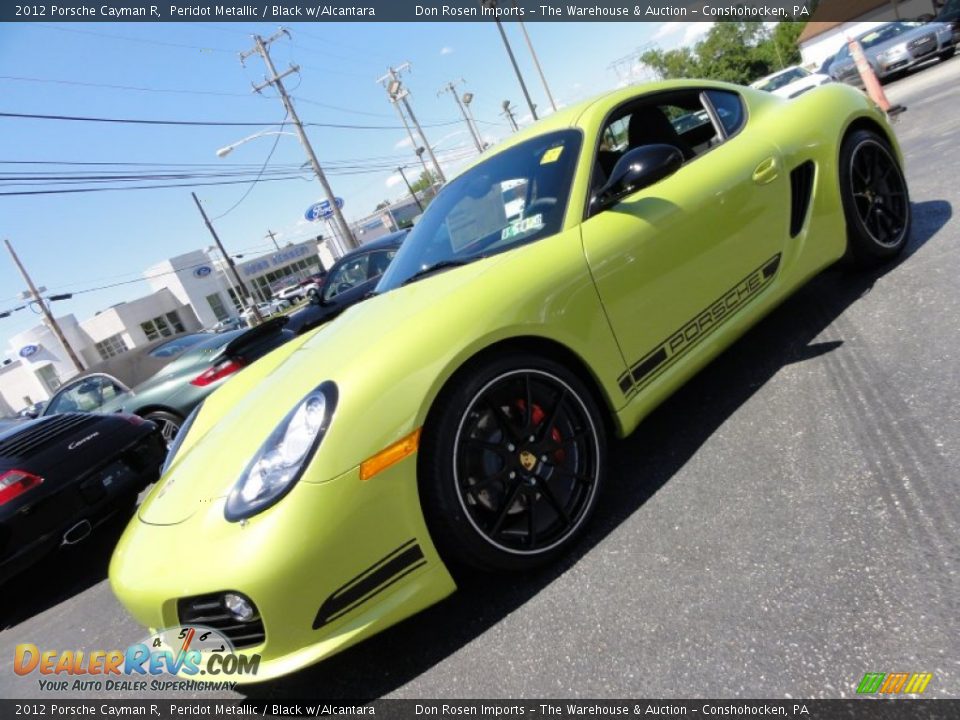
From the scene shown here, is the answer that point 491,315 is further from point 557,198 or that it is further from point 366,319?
point 557,198

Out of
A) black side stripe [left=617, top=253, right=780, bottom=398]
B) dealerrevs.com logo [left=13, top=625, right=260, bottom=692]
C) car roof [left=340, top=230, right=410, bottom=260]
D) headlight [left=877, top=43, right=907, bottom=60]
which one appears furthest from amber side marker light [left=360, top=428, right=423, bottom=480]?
headlight [left=877, top=43, right=907, bottom=60]

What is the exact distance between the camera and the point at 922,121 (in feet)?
26.9

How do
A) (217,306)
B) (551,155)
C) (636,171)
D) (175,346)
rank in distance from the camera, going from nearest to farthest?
1. (636,171)
2. (551,155)
3. (175,346)
4. (217,306)

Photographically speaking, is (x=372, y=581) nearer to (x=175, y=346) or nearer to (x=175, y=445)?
(x=175, y=445)

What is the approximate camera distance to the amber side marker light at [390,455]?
1.82 metres

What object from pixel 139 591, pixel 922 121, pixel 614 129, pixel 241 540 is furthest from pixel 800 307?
pixel 922 121

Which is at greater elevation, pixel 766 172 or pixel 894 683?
pixel 766 172

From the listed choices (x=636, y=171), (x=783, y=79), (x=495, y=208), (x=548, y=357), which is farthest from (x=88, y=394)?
(x=783, y=79)

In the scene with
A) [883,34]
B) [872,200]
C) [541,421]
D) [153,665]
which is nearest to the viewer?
[153,665]

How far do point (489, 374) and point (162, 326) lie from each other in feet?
184

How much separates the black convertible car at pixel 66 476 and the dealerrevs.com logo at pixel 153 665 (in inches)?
24.6

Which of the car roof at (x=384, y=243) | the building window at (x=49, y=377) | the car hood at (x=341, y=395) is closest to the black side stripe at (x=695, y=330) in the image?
the car hood at (x=341, y=395)

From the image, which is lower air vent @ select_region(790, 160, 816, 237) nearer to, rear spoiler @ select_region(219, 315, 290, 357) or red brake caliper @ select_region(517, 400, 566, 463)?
red brake caliper @ select_region(517, 400, 566, 463)

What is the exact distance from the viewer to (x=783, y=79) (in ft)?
43.8
